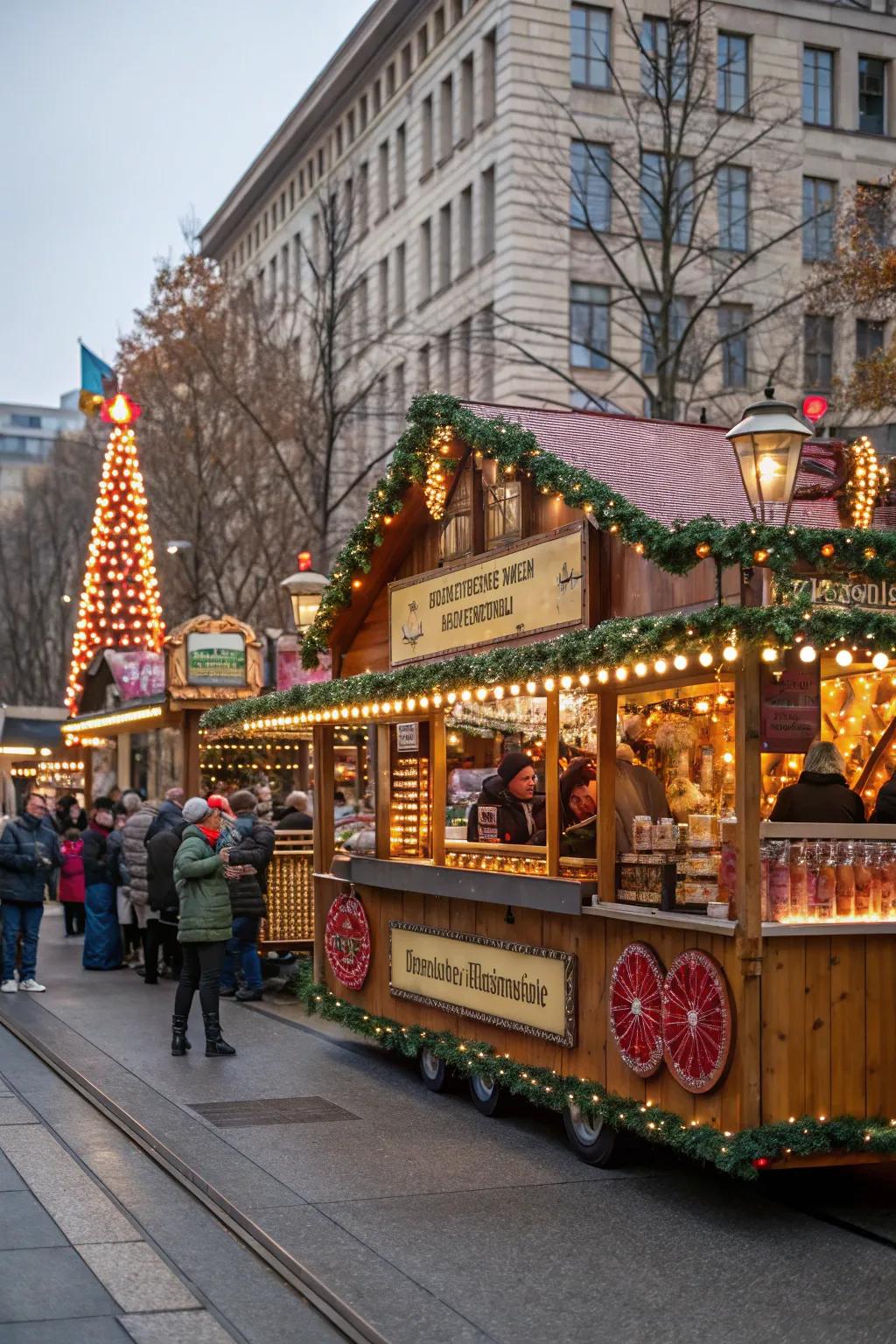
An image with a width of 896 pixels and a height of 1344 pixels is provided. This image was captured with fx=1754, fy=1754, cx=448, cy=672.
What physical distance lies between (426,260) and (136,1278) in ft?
134

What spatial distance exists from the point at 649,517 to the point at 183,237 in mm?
30552

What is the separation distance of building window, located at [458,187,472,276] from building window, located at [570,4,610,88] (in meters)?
4.03

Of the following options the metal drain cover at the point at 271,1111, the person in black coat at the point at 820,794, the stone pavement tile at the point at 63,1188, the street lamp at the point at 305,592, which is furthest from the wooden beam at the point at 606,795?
the street lamp at the point at 305,592

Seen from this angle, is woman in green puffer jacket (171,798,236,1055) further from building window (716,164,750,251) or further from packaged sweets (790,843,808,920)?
building window (716,164,750,251)

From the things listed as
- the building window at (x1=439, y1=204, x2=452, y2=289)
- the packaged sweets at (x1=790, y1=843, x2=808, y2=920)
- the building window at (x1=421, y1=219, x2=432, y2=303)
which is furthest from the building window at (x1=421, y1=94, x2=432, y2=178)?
the packaged sweets at (x1=790, y1=843, x2=808, y2=920)

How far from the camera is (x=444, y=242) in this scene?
4431cm

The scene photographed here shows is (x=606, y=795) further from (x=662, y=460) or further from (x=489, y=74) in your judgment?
(x=489, y=74)

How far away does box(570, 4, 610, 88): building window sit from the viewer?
39.6m

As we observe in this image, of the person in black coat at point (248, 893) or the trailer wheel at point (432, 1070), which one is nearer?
the trailer wheel at point (432, 1070)

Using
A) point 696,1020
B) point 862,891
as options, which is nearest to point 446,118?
point 862,891

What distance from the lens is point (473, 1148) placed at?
32.1ft

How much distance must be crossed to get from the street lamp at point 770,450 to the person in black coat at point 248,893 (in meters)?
7.78

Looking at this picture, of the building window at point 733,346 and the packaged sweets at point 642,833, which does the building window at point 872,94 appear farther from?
the packaged sweets at point 642,833

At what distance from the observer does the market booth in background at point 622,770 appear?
26.7 ft
